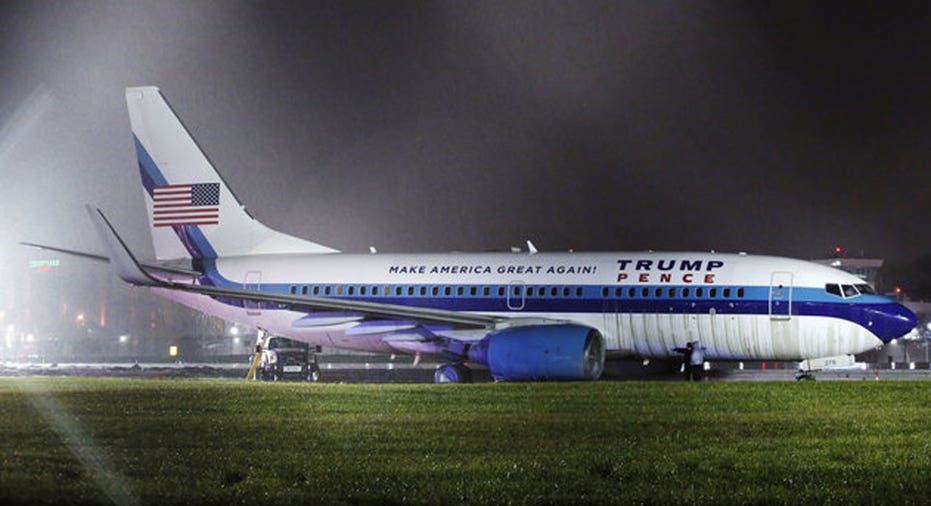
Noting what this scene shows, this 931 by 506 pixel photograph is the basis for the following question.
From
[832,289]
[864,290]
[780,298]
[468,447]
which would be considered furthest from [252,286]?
[468,447]

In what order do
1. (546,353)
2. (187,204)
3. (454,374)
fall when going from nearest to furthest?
(546,353) < (454,374) < (187,204)

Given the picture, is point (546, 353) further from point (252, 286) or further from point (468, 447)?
Result: point (468, 447)

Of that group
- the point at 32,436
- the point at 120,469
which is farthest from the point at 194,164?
the point at 120,469

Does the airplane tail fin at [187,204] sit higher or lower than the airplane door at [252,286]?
higher

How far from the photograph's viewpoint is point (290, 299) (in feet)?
119

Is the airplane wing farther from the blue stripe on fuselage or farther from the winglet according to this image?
the blue stripe on fuselage

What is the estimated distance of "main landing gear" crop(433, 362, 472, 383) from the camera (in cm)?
3606

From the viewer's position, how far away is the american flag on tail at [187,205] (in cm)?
4288

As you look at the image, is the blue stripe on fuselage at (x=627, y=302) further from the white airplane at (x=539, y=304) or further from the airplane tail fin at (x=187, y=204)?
the airplane tail fin at (x=187, y=204)

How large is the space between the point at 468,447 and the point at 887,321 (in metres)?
21.5

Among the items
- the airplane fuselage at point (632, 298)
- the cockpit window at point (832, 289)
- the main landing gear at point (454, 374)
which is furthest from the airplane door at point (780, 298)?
the main landing gear at point (454, 374)

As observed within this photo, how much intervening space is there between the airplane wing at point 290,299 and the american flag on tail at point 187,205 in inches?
251

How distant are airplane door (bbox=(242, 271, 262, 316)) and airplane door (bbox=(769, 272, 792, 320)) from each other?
15.8 m

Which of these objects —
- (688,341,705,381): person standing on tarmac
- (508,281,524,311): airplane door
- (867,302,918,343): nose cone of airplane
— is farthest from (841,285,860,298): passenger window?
Result: (508,281,524,311): airplane door
